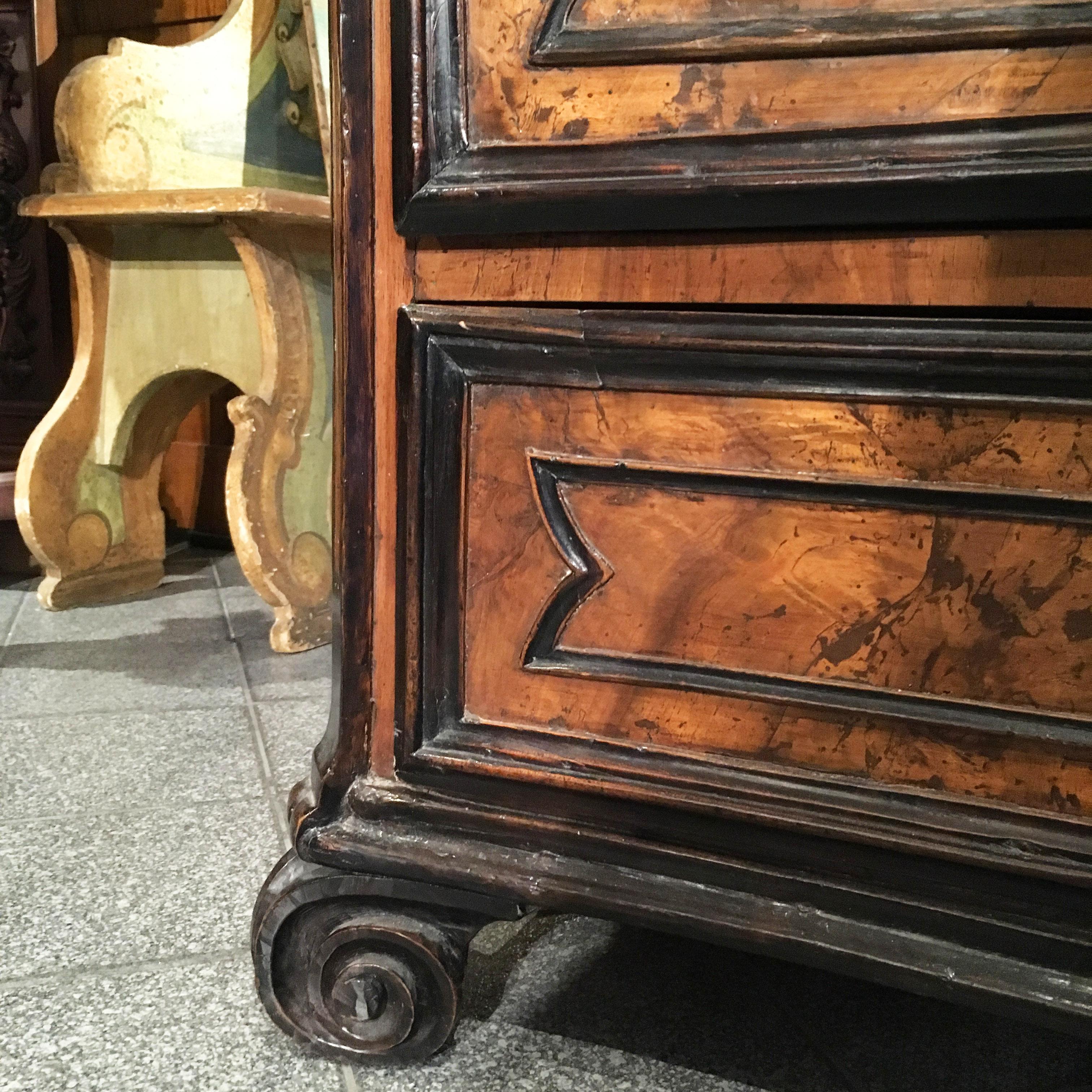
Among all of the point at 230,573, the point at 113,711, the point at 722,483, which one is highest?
the point at 722,483

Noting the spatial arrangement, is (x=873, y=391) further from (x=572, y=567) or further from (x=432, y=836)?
(x=432, y=836)

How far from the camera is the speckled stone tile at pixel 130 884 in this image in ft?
2.51

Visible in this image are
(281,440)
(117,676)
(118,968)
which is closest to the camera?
(118,968)

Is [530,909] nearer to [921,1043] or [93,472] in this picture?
[921,1043]

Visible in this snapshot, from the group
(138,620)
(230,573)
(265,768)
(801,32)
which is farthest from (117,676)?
(801,32)

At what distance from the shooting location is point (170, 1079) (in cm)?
62

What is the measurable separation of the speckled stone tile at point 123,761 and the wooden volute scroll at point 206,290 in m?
0.34

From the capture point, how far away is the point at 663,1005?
0.71m

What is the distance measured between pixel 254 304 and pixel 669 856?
4.29 feet

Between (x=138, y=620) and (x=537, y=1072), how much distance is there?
4.32ft

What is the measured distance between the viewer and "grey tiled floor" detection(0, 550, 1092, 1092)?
2.09 feet

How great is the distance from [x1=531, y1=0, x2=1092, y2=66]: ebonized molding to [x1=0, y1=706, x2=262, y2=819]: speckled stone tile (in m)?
0.84

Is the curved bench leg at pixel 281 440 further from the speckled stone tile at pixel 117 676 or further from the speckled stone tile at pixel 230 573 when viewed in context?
the speckled stone tile at pixel 230 573

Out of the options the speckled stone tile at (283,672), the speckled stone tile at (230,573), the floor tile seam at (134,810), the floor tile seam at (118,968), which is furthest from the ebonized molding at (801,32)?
the speckled stone tile at (230,573)
